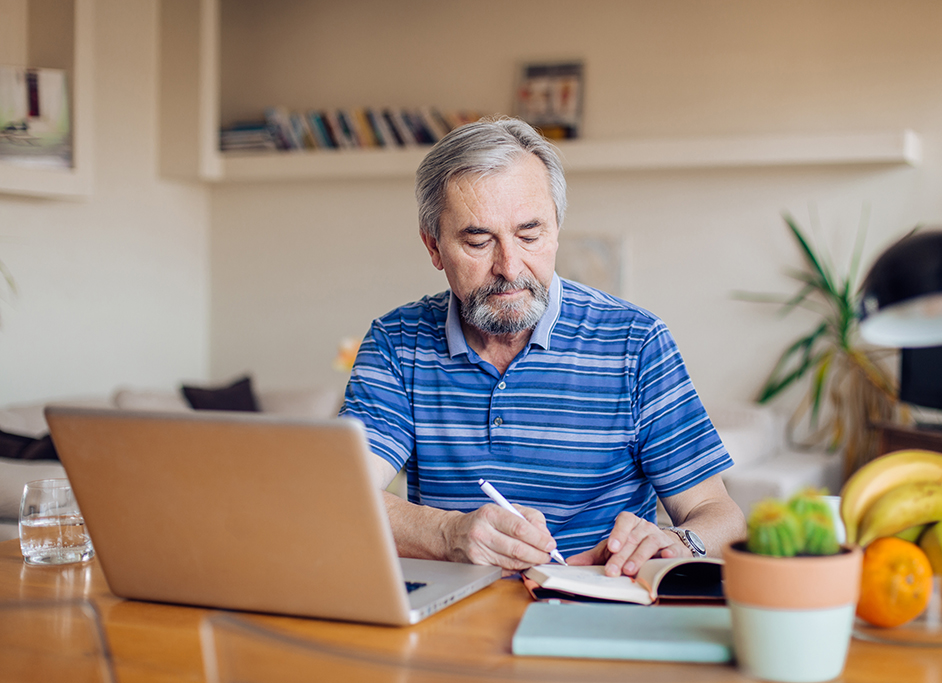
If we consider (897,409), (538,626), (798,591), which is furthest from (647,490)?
(897,409)

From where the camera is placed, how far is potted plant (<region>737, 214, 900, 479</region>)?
439 cm

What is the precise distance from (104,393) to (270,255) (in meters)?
1.37

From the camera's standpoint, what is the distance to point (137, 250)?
5.25 m

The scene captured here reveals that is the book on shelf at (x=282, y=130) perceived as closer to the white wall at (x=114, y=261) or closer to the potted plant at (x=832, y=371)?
the white wall at (x=114, y=261)

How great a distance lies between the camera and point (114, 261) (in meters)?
5.07

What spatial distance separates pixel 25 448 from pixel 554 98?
3335 mm

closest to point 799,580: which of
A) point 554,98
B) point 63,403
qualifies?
point 63,403

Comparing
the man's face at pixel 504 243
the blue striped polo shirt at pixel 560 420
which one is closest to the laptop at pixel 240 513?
the blue striped polo shirt at pixel 560 420

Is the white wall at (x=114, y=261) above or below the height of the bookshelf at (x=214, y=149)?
below

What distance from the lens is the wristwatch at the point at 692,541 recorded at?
125 centimetres

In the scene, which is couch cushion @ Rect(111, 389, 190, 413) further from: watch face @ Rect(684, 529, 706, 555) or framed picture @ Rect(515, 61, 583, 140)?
watch face @ Rect(684, 529, 706, 555)

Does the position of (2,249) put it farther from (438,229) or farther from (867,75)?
(867,75)

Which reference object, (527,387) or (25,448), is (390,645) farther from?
(25,448)

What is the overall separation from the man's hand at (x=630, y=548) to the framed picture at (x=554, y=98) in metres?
4.08
